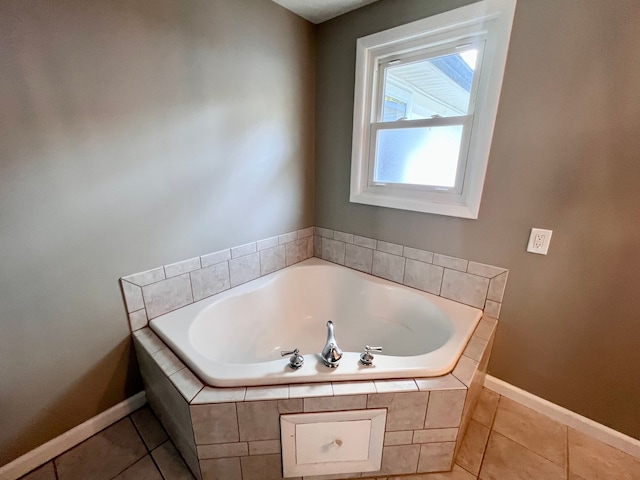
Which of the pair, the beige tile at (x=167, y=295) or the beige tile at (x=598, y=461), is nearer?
the beige tile at (x=598, y=461)

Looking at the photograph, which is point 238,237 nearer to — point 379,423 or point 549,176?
point 379,423

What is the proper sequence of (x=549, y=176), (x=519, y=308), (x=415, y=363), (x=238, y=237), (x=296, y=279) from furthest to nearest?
(x=296, y=279) < (x=238, y=237) < (x=519, y=308) < (x=549, y=176) < (x=415, y=363)

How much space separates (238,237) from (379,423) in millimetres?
1275

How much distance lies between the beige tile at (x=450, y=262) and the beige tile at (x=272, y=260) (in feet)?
3.51

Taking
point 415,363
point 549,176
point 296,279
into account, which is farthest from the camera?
point 296,279

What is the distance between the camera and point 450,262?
168 cm

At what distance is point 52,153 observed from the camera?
1092mm

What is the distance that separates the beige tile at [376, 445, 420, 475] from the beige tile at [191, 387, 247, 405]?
0.65 m

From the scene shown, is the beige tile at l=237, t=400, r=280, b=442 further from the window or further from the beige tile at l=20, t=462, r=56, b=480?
the window

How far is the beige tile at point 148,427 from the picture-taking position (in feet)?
4.47

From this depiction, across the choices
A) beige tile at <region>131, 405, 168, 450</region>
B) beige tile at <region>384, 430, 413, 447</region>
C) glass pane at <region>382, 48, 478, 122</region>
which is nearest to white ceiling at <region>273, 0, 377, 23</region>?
glass pane at <region>382, 48, 478, 122</region>

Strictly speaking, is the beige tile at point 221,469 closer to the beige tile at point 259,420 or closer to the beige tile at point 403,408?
the beige tile at point 259,420

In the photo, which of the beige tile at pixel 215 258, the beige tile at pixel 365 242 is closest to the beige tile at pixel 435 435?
the beige tile at pixel 365 242

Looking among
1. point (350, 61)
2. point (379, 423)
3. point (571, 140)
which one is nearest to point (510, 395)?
point (379, 423)
